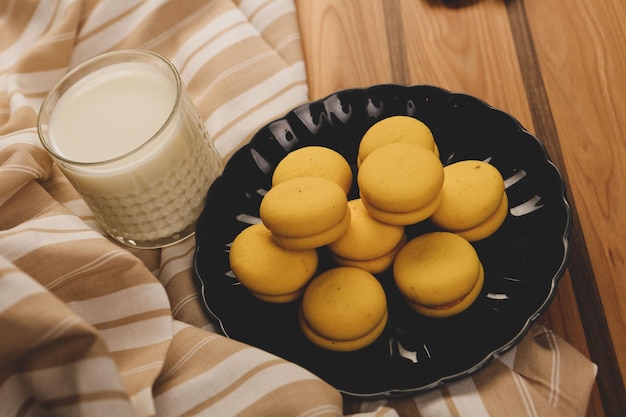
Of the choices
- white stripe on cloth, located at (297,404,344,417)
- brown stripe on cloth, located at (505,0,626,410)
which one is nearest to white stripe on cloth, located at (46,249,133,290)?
white stripe on cloth, located at (297,404,344,417)

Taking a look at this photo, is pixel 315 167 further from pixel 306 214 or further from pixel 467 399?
pixel 467 399

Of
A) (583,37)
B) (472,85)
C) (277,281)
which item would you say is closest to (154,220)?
(277,281)

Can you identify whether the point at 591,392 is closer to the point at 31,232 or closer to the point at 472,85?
the point at 472,85

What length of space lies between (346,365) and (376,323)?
5cm

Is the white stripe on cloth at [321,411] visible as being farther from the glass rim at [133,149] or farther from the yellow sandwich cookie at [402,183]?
the glass rim at [133,149]

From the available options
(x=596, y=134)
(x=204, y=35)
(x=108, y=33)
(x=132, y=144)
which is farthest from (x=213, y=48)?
(x=596, y=134)

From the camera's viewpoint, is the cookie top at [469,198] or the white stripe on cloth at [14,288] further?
the cookie top at [469,198]

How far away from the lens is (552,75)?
0.71 m

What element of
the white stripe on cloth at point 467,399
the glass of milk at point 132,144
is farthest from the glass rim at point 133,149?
the white stripe on cloth at point 467,399

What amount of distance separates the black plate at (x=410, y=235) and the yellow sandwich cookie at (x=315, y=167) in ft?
0.13

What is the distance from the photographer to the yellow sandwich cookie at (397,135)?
0.58 m

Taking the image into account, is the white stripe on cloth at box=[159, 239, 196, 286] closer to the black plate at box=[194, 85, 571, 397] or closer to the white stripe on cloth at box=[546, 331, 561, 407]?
the black plate at box=[194, 85, 571, 397]

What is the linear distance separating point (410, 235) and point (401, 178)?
89mm

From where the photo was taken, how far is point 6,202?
1.99 feet
